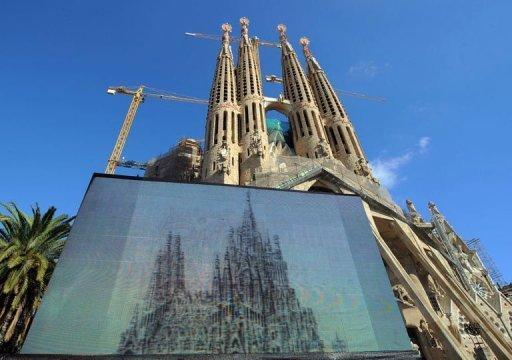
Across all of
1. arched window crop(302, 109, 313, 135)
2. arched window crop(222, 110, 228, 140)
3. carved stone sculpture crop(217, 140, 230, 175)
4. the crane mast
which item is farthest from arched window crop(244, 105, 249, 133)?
the crane mast

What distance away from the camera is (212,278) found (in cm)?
1495

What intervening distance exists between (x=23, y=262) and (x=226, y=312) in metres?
10.8

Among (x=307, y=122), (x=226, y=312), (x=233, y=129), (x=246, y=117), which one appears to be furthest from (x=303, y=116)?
(x=226, y=312)

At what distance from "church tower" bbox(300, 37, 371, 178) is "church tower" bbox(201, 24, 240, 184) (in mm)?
11458

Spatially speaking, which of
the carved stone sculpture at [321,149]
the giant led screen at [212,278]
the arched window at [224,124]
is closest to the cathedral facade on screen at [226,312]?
the giant led screen at [212,278]

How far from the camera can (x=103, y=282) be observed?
14.1 meters

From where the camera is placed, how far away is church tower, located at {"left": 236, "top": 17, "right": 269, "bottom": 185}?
32.4 m

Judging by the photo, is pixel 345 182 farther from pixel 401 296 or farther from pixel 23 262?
pixel 23 262

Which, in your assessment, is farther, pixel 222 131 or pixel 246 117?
pixel 246 117

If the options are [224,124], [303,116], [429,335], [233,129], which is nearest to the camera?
[429,335]

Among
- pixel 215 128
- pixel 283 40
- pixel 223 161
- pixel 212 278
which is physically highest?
pixel 283 40

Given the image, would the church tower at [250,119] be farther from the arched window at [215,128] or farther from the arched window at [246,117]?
the arched window at [215,128]

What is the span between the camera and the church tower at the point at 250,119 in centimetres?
3243

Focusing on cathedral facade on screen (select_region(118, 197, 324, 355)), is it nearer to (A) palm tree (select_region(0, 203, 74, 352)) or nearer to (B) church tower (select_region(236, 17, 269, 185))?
(A) palm tree (select_region(0, 203, 74, 352))
